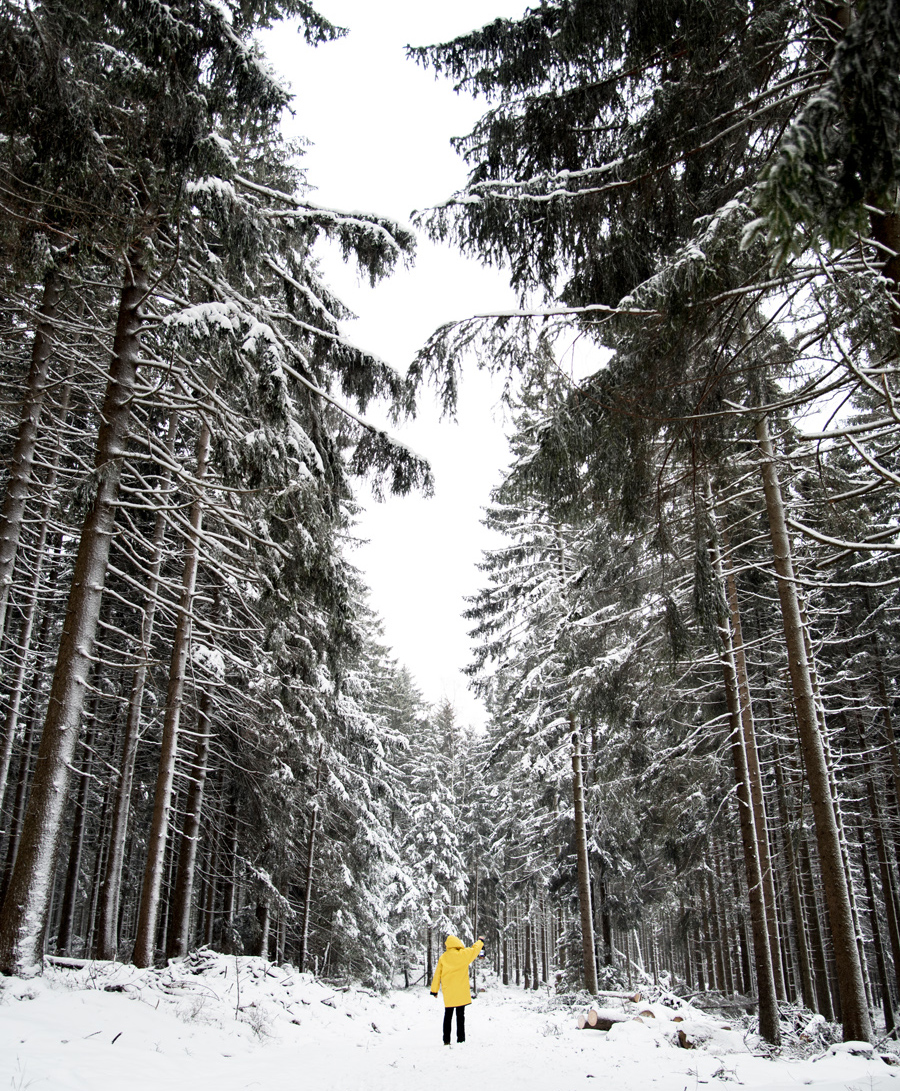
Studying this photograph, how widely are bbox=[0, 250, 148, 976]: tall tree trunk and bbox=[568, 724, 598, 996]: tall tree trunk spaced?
1077cm

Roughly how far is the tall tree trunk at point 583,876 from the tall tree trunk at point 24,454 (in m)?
11.2

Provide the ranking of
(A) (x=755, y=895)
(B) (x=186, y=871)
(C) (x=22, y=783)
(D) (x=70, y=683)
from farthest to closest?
(C) (x=22, y=783) < (B) (x=186, y=871) < (A) (x=755, y=895) < (D) (x=70, y=683)

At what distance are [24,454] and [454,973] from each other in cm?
875

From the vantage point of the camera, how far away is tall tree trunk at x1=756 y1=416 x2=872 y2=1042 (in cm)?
771

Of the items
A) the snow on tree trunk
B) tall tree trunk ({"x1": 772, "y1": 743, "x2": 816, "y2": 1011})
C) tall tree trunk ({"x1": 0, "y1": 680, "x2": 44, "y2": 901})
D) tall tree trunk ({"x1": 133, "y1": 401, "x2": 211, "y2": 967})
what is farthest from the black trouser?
tall tree trunk ({"x1": 0, "y1": 680, "x2": 44, "y2": 901})

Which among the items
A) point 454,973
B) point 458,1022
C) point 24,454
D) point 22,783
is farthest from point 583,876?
point 24,454

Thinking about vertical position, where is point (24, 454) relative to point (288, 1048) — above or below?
above

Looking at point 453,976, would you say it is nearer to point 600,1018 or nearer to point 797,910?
point 600,1018

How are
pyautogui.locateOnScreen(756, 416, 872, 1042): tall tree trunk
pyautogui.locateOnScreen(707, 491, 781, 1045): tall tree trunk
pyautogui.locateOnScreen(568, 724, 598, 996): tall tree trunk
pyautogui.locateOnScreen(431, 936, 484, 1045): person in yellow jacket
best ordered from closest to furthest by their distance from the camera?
pyautogui.locateOnScreen(756, 416, 872, 1042): tall tree trunk, pyautogui.locateOnScreen(431, 936, 484, 1045): person in yellow jacket, pyautogui.locateOnScreen(707, 491, 781, 1045): tall tree trunk, pyautogui.locateOnScreen(568, 724, 598, 996): tall tree trunk

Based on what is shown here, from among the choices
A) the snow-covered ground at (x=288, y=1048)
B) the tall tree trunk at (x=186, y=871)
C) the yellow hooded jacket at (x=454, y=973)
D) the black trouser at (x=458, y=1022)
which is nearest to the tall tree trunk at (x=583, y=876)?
the snow-covered ground at (x=288, y=1048)

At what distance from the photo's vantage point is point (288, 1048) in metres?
7.08

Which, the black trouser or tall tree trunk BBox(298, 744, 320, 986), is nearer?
the black trouser

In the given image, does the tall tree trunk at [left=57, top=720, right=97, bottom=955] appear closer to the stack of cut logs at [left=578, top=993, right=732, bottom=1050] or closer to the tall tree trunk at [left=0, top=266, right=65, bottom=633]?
the tall tree trunk at [left=0, top=266, right=65, bottom=633]

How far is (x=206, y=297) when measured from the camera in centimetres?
777
